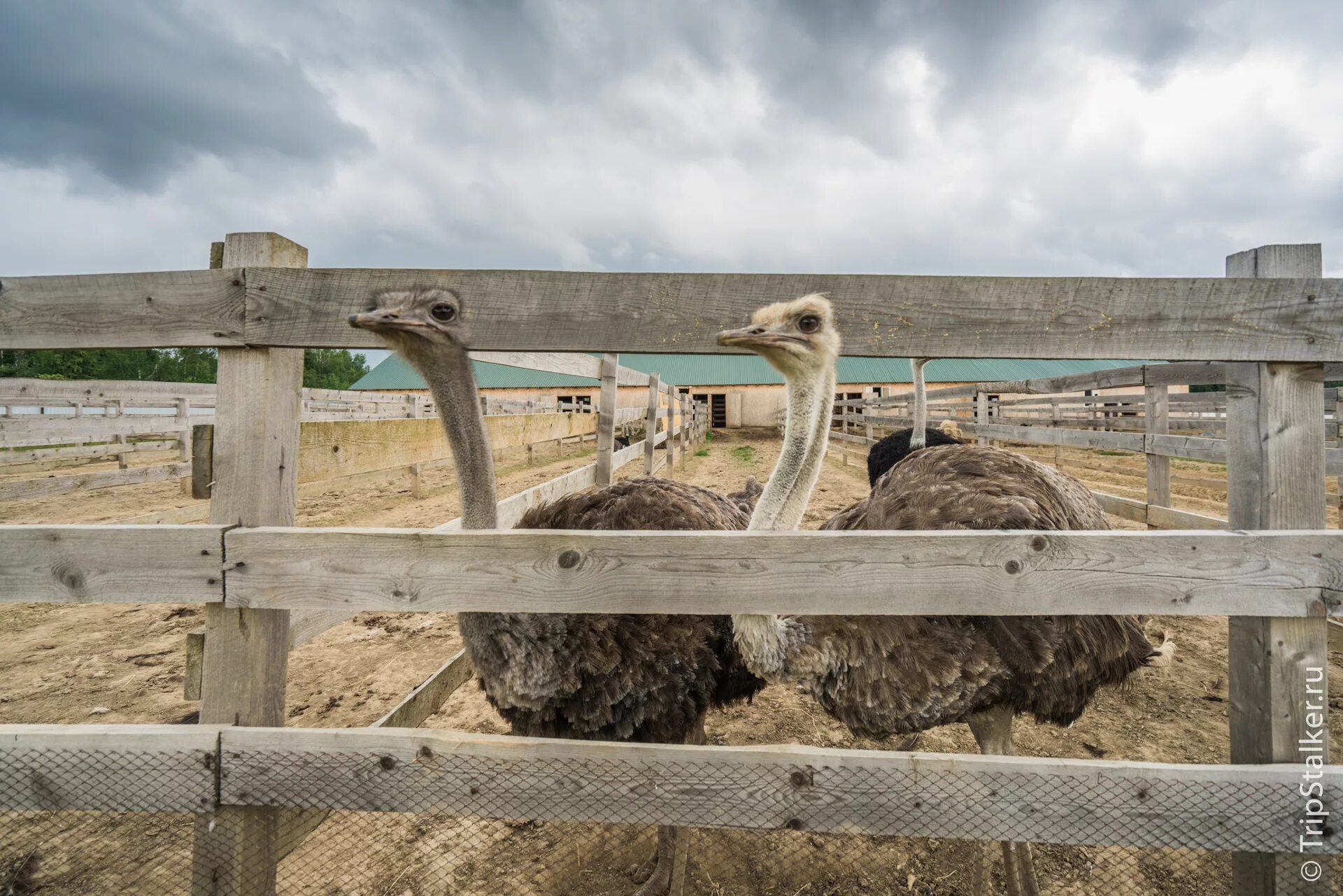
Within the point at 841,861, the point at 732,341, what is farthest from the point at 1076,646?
the point at 732,341

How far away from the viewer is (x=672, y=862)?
2174mm

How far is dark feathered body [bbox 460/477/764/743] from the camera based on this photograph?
1.82 m

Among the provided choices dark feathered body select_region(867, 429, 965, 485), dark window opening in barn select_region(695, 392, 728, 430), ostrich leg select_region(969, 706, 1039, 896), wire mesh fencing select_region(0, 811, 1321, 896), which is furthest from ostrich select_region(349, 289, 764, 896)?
dark window opening in barn select_region(695, 392, 728, 430)

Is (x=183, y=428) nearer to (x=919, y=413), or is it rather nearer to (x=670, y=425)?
(x=670, y=425)

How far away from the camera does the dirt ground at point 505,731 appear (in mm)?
2152

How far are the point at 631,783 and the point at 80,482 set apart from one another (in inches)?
318

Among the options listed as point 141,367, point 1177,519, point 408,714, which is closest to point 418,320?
point 408,714

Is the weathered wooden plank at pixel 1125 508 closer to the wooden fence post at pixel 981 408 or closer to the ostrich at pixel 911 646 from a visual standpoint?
the ostrich at pixel 911 646

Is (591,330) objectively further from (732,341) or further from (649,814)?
(649,814)

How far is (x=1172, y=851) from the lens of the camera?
226 cm

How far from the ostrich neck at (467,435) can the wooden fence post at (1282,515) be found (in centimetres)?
187

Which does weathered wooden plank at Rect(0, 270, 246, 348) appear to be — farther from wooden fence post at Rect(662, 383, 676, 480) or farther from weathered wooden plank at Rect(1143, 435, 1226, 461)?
wooden fence post at Rect(662, 383, 676, 480)

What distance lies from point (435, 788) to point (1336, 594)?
7.17ft

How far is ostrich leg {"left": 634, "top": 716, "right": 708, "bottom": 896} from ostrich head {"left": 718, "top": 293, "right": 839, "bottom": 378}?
1311mm
